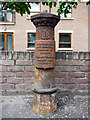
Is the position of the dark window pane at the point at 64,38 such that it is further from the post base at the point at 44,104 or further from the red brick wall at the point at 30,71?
the post base at the point at 44,104

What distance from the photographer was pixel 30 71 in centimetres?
365

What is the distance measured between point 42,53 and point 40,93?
0.89m

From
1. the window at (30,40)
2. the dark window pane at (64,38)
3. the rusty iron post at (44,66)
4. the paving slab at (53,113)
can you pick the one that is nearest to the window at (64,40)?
the dark window pane at (64,38)

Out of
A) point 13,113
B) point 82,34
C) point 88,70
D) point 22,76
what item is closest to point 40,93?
point 13,113

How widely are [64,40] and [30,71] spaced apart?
8.21 metres

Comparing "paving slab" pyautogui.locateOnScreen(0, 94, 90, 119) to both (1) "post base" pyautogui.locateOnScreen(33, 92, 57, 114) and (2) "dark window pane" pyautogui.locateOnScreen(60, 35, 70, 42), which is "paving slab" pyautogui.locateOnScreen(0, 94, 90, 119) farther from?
(2) "dark window pane" pyautogui.locateOnScreen(60, 35, 70, 42)

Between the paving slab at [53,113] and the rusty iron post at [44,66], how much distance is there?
0.21 m

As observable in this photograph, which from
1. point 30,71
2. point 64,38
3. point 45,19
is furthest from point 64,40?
point 45,19

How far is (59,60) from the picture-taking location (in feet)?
11.8

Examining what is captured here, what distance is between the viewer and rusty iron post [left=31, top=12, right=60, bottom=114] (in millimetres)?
2627

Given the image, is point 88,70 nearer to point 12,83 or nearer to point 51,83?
point 51,83

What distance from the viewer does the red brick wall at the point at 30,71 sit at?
3.60m

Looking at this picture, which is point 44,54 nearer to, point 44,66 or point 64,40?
point 44,66

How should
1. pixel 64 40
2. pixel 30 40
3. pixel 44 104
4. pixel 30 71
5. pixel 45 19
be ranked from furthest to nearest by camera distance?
pixel 64 40
pixel 30 40
pixel 30 71
pixel 44 104
pixel 45 19
